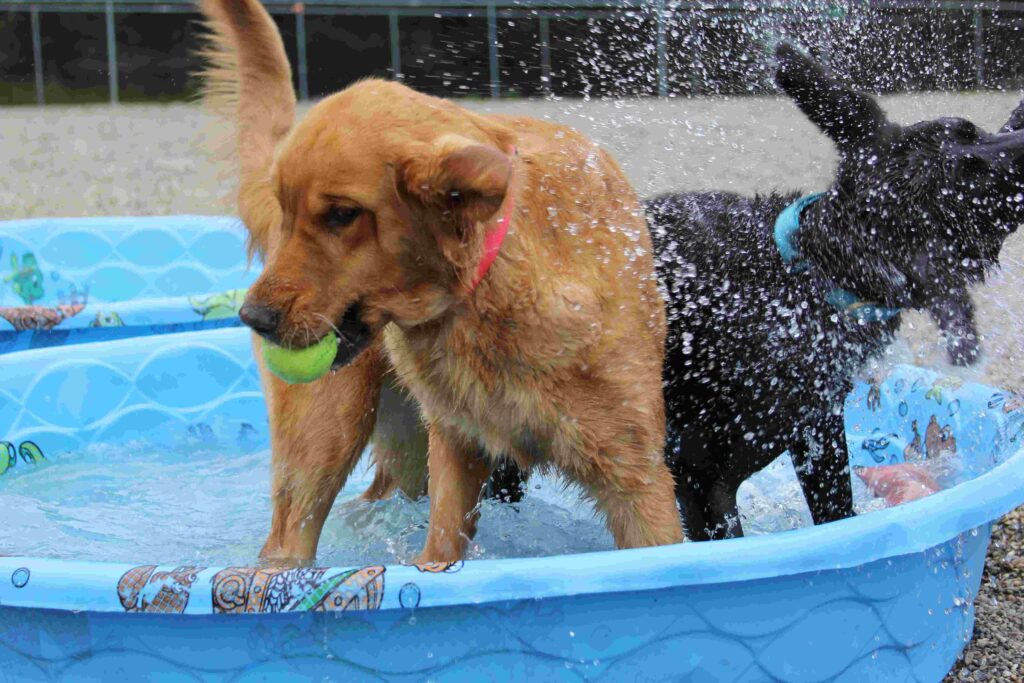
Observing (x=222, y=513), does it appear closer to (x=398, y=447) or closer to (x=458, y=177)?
(x=398, y=447)

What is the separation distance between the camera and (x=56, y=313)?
550 centimetres

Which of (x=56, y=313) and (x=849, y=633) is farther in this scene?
(x=56, y=313)

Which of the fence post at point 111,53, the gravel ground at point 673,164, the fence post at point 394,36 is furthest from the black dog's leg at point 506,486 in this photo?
the fence post at point 111,53

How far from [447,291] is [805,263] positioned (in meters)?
1.20

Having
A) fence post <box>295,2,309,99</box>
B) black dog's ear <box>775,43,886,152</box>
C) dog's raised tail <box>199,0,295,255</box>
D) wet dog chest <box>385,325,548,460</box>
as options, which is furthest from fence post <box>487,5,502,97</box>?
wet dog chest <box>385,325,548,460</box>

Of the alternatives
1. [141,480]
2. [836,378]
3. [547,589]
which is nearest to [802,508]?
[836,378]

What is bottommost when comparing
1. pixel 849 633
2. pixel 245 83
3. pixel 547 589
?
pixel 849 633

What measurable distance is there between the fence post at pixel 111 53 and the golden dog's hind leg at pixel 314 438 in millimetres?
14391

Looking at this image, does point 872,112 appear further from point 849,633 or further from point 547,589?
point 547,589

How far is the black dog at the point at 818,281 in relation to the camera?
10.4ft

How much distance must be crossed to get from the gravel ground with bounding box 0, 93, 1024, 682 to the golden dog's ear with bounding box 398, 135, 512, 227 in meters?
1.45

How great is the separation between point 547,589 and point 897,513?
89 cm

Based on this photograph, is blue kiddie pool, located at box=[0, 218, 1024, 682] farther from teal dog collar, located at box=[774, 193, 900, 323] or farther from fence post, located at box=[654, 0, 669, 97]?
fence post, located at box=[654, 0, 669, 97]

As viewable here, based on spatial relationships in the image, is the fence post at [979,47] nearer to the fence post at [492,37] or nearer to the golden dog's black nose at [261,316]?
the golden dog's black nose at [261,316]
